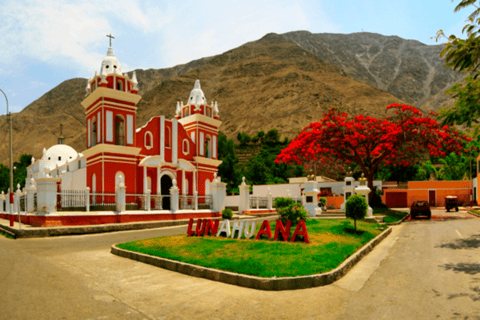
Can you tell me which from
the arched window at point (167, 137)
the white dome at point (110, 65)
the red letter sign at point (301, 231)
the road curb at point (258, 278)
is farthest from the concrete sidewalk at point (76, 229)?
the white dome at point (110, 65)

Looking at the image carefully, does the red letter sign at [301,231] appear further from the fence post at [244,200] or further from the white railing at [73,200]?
the fence post at [244,200]

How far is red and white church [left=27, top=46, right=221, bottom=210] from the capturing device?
27922 millimetres

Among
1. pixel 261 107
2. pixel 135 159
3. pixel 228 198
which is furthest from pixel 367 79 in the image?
pixel 135 159

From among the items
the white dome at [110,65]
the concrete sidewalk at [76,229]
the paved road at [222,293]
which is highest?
the white dome at [110,65]

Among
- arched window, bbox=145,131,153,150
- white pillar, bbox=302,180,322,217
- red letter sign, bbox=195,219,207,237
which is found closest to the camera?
red letter sign, bbox=195,219,207,237

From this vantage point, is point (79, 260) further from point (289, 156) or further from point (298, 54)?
point (298, 54)

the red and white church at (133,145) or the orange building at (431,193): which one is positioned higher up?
the red and white church at (133,145)

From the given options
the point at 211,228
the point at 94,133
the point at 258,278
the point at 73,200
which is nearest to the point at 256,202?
the point at 94,133

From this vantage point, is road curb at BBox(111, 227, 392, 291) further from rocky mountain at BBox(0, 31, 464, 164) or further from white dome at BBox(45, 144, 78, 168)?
rocky mountain at BBox(0, 31, 464, 164)

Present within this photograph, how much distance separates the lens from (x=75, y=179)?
33.4 m

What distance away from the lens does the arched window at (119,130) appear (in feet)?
95.8

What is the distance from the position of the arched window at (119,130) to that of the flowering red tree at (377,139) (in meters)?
11.8

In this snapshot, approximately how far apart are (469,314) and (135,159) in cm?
2567

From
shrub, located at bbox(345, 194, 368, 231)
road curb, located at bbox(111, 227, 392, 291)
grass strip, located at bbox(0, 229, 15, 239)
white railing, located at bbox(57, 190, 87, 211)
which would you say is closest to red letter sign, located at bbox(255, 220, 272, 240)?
road curb, located at bbox(111, 227, 392, 291)
